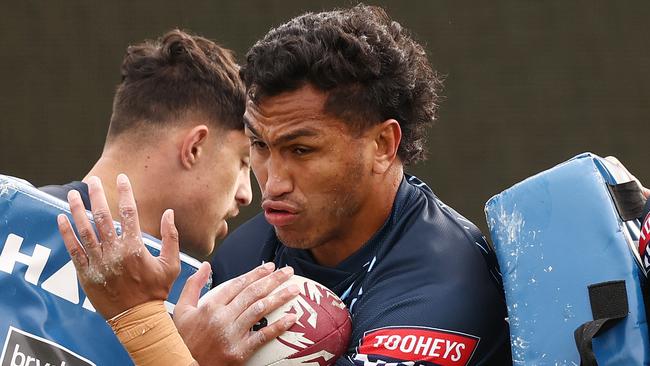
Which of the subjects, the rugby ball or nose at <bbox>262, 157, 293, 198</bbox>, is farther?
nose at <bbox>262, 157, 293, 198</bbox>

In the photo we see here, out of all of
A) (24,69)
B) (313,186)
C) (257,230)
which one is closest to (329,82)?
(313,186)

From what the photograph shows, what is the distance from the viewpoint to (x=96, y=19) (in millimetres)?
5723

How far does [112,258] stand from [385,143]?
0.79m

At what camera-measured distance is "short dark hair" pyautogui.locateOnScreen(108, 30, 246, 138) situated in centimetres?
392

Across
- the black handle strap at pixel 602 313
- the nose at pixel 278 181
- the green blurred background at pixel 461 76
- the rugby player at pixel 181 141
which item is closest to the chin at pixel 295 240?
the nose at pixel 278 181

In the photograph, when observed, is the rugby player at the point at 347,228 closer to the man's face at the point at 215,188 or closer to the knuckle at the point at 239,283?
the knuckle at the point at 239,283

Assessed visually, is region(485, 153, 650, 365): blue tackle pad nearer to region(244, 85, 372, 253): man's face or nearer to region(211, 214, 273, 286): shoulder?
region(244, 85, 372, 253): man's face

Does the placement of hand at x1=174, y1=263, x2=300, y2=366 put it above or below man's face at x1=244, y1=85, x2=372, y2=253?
below

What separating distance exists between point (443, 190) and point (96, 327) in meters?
2.86

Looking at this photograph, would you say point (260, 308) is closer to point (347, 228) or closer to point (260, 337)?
point (260, 337)

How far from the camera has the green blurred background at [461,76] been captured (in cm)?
550

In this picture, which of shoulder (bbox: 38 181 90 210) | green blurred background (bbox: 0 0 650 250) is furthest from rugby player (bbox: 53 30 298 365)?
green blurred background (bbox: 0 0 650 250)

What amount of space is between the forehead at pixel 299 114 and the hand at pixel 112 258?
39cm

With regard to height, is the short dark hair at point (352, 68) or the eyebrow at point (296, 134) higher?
the short dark hair at point (352, 68)
